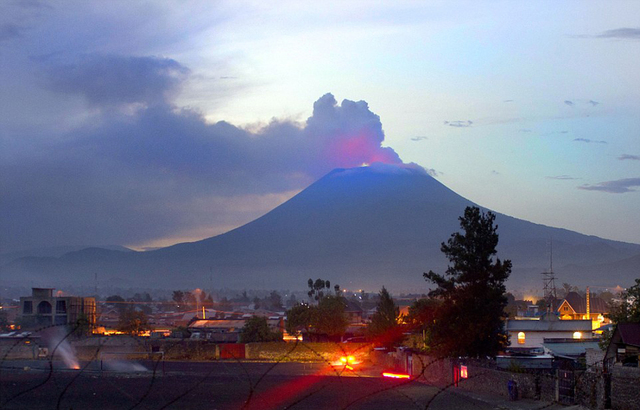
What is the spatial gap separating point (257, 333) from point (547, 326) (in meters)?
24.8

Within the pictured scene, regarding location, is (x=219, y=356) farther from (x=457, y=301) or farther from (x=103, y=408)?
(x=103, y=408)

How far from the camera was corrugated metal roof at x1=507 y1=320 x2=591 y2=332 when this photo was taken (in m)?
68.6

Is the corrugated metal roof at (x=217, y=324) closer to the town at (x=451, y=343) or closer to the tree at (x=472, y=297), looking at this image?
the town at (x=451, y=343)

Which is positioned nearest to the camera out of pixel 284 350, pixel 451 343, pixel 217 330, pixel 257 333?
pixel 451 343

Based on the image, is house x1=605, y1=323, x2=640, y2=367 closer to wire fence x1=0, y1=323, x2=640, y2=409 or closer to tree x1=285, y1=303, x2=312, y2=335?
wire fence x1=0, y1=323, x2=640, y2=409

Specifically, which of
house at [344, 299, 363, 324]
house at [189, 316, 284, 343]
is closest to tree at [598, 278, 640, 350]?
house at [189, 316, 284, 343]

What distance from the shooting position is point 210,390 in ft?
142

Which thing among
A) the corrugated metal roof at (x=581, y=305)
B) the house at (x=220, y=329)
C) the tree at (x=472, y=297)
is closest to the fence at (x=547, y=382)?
the tree at (x=472, y=297)

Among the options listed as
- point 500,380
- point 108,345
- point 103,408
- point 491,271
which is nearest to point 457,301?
point 491,271

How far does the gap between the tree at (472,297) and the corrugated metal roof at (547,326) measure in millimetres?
19163

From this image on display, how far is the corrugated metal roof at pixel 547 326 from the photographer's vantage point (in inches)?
2702

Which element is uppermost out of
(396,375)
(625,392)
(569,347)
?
(625,392)

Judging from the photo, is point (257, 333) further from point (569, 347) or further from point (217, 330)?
point (569, 347)

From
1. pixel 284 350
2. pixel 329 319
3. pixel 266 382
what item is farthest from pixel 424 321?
pixel 329 319
